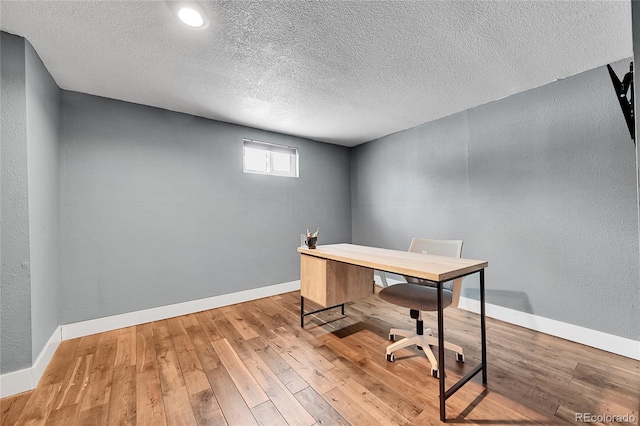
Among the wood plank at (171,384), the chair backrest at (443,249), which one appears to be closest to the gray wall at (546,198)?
the chair backrest at (443,249)

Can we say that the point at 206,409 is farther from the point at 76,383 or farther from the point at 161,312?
the point at 161,312

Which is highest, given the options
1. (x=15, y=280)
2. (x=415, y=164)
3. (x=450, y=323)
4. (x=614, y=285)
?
(x=415, y=164)

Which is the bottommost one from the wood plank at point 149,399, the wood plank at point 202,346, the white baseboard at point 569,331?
the wood plank at point 202,346

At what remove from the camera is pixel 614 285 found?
1937mm

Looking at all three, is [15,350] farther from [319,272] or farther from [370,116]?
[370,116]

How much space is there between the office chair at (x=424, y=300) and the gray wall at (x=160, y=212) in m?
1.92

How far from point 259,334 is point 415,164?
277 centimetres

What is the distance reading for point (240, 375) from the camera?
171cm

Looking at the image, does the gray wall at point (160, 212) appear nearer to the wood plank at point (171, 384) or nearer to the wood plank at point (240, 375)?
the wood plank at point (171, 384)

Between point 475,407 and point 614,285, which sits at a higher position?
point 614,285

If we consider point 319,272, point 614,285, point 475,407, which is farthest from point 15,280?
point 614,285

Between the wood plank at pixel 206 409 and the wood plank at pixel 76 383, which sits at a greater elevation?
the wood plank at pixel 76 383

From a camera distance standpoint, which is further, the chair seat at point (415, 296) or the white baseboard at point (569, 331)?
the white baseboard at point (569, 331)

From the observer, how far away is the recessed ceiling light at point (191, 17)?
137cm
